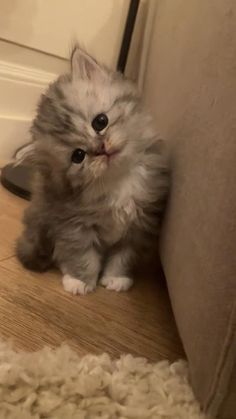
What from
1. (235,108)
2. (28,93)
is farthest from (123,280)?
(28,93)

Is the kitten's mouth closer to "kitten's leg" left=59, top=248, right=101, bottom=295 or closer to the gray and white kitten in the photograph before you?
the gray and white kitten

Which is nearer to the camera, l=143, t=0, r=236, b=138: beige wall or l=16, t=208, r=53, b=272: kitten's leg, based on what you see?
l=143, t=0, r=236, b=138: beige wall

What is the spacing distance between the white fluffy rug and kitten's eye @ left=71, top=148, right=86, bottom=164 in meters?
0.39

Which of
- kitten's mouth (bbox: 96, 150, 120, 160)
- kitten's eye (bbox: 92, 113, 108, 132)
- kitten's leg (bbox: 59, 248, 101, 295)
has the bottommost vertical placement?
kitten's leg (bbox: 59, 248, 101, 295)

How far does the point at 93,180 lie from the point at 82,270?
20 cm

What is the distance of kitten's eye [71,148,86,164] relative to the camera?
3.16 feet

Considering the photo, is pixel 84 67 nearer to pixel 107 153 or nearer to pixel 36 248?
pixel 107 153

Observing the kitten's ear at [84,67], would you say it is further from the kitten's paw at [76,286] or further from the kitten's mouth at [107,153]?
the kitten's paw at [76,286]

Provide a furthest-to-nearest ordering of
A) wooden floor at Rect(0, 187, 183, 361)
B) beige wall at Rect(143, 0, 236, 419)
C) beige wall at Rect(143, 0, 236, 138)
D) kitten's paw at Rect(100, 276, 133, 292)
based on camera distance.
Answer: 1. kitten's paw at Rect(100, 276, 133, 292)
2. wooden floor at Rect(0, 187, 183, 361)
3. beige wall at Rect(143, 0, 236, 138)
4. beige wall at Rect(143, 0, 236, 419)

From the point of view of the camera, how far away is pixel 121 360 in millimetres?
756

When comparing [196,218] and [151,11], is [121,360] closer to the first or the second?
[196,218]

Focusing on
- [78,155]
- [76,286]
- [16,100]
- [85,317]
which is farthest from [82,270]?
[16,100]

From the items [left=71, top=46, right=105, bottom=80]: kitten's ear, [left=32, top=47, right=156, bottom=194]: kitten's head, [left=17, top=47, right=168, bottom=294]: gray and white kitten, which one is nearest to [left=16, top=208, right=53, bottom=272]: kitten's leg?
[left=17, top=47, right=168, bottom=294]: gray and white kitten

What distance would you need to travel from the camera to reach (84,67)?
41.6 inches
